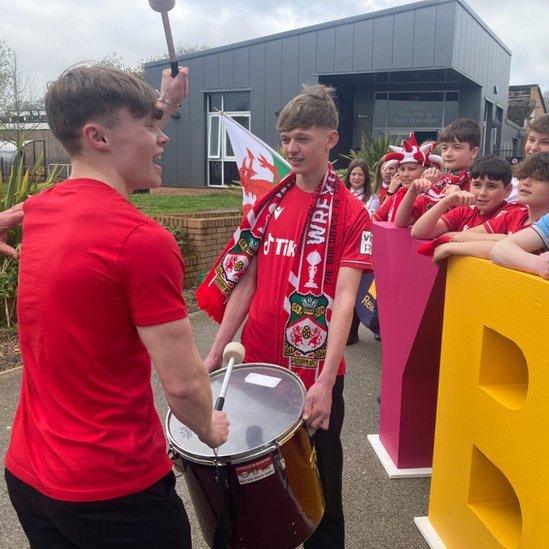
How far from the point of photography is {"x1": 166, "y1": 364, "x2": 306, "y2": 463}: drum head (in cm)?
175

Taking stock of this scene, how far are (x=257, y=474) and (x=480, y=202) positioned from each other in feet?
6.74

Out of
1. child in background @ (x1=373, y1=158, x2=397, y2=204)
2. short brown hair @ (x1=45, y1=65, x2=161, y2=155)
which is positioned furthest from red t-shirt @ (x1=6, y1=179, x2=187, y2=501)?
child in background @ (x1=373, y1=158, x2=397, y2=204)

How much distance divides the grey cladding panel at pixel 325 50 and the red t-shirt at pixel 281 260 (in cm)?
1662

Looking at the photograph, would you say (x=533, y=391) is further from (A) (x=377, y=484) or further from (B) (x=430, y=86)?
(B) (x=430, y=86)

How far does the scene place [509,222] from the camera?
2.83 meters

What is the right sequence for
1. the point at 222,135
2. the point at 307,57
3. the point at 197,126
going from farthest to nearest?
the point at 197,126 → the point at 222,135 → the point at 307,57

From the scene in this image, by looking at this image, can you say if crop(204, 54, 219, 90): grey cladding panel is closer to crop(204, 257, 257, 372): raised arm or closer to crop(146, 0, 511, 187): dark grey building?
crop(146, 0, 511, 187): dark grey building

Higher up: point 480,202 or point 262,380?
point 480,202

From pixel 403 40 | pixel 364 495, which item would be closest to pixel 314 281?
pixel 364 495

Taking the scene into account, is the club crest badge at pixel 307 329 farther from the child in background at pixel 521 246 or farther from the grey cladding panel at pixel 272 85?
the grey cladding panel at pixel 272 85

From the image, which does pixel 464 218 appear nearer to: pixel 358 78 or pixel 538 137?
pixel 538 137

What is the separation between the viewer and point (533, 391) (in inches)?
74.5

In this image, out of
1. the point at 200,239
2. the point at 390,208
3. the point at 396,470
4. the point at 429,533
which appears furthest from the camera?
the point at 200,239

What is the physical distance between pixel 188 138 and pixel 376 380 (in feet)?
58.1
